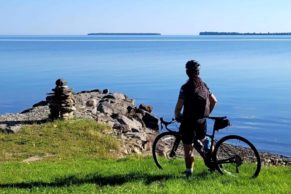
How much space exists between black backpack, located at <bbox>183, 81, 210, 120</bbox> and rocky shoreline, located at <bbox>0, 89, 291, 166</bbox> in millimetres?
6614

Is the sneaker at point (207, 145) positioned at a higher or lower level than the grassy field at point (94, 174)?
higher

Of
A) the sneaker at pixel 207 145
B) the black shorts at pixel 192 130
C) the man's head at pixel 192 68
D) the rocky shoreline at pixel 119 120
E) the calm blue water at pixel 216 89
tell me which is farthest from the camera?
the calm blue water at pixel 216 89

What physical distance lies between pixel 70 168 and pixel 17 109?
28.4m

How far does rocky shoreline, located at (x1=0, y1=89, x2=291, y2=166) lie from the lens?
737 inches

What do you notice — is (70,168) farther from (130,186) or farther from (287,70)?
(287,70)

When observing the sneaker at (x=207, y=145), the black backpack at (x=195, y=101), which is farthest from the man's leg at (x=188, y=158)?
the black backpack at (x=195, y=101)

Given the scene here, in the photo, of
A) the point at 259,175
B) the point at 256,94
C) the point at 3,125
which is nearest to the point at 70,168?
the point at 259,175

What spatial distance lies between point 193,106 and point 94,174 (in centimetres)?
268

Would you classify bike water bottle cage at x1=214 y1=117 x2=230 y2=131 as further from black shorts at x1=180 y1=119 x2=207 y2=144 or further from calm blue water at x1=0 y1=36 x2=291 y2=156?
calm blue water at x1=0 y1=36 x2=291 y2=156

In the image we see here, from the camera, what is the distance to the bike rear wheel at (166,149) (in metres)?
11.7

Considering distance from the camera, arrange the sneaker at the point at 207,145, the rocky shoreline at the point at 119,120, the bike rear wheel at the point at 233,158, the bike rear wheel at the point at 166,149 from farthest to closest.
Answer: the rocky shoreline at the point at 119,120
the bike rear wheel at the point at 166,149
the sneaker at the point at 207,145
the bike rear wheel at the point at 233,158

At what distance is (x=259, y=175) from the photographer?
10719mm

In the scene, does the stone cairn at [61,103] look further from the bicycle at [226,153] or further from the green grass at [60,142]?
the bicycle at [226,153]

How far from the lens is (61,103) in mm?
19516
